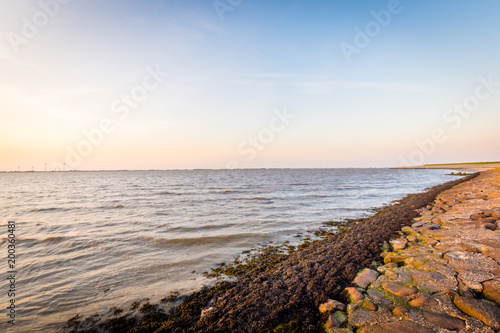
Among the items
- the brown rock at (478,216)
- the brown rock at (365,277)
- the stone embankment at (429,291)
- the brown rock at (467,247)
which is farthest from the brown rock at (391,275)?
the brown rock at (478,216)

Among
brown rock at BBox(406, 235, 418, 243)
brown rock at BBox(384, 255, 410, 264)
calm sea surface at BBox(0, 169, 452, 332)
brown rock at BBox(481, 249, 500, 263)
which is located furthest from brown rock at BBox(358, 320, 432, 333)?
brown rock at BBox(406, 235, 418, 243)

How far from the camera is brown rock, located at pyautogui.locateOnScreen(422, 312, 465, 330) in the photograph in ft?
8.88

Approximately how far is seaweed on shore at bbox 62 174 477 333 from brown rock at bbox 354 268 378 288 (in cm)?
14

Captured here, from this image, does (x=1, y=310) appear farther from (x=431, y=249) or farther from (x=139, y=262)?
(x=431, y=249)

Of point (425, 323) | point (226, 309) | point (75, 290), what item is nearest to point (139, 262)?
point (75, 290)

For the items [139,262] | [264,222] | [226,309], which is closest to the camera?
[226,309]

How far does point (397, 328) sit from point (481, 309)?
1164 mm

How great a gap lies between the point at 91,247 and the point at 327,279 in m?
8.21

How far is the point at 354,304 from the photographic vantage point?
3510mm

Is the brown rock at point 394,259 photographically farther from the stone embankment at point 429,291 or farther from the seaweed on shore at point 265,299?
the seaweed on shore at point 265,299

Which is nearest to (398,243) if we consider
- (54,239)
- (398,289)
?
(398,289)

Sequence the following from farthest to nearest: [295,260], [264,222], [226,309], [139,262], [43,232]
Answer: [264,222] < [43,232] < [139,262] < [295,260] < [226,309]

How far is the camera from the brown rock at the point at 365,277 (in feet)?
13.6

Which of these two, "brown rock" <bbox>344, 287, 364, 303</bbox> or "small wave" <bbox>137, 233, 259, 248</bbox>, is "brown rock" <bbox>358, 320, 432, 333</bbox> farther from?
"small wave" <bbox>137, 233, 259, 248</bbox>
